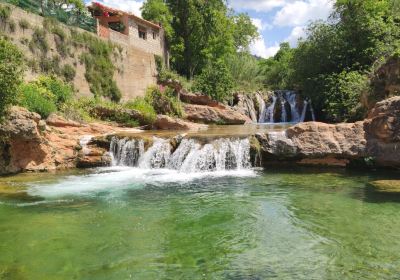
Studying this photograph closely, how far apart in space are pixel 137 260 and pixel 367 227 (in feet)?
15.0

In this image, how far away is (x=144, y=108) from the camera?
85.9 ft

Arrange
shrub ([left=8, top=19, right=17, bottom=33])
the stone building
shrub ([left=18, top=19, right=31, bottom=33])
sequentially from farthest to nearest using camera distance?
1. the stone building
2. shrub ([left=18, top=19, right=31, bottom=33])
3. shrub ([left=8, top=19, right=17, bottom=33])

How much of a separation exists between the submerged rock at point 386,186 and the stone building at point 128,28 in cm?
2168

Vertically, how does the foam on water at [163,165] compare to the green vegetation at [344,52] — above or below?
below

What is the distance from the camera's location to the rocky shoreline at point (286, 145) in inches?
550

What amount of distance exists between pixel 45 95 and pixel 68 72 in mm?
4821

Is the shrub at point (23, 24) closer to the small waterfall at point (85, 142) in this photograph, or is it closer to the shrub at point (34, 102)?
the shrub at point (34, 102)

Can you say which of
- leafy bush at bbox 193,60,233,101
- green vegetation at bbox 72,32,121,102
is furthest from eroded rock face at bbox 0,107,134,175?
leafy bush at bbox 193,60,233,101

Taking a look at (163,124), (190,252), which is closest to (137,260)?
(190,252)

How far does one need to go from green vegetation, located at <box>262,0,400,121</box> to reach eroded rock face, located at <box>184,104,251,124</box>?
17.5ft

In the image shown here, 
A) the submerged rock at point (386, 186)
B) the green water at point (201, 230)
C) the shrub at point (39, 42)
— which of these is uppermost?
the shrub at point (39, 42)

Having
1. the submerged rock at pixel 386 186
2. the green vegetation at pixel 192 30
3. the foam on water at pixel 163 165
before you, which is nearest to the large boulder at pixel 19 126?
the foam on water at pixel 163 165

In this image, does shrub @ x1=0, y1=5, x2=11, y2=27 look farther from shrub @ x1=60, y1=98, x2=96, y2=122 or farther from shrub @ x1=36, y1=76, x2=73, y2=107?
shrub @ x1=60, y1=98, x2=96, y2=122

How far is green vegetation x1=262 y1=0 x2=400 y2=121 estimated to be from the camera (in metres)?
22.9
